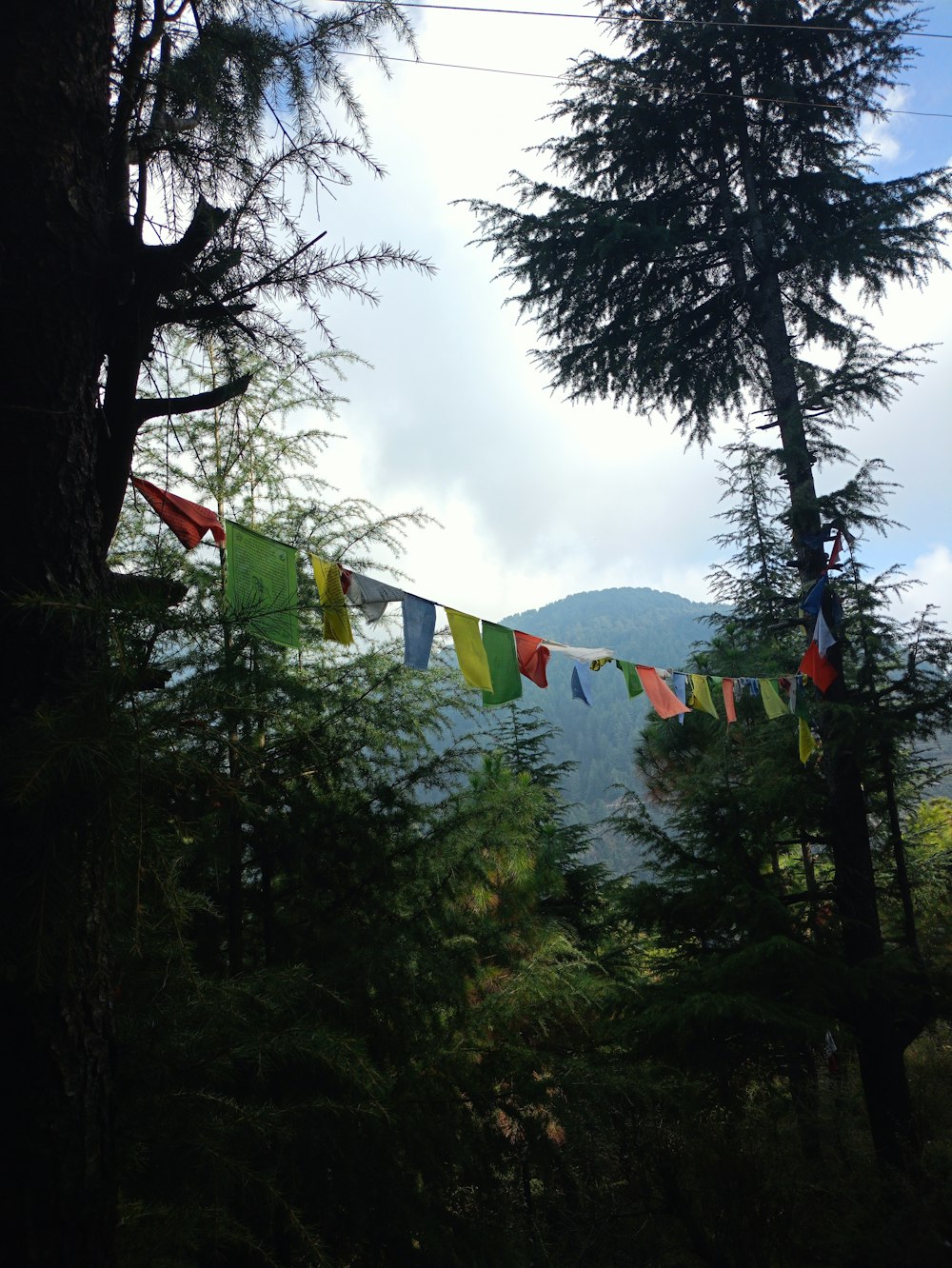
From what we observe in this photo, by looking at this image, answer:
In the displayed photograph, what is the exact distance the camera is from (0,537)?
2.26 m

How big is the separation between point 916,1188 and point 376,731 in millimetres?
5361

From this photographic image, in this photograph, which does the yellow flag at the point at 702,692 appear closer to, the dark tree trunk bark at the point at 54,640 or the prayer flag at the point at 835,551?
the prayer flag at the point at 835,551

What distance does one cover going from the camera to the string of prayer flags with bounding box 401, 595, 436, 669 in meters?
4.73

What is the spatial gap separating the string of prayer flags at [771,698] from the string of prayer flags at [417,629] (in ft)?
13.6

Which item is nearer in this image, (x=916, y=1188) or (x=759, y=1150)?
(x=916, y=1188)

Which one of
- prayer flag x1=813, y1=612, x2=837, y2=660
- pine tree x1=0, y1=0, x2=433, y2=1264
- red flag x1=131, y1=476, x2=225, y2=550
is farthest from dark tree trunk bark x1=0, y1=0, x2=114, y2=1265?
prayer flag x1=813, y1=612, x2=837, y2=660

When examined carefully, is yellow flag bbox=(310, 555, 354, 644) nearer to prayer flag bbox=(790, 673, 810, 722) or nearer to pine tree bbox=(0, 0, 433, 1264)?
pine tree bbox=(0, 0, 433, 1264)

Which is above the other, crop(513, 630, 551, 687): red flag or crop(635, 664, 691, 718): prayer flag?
crop(513, 630, 551, 687): red flag

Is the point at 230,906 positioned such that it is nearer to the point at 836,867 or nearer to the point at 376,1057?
the point at 376,1057

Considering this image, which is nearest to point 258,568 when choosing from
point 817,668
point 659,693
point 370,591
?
point 370,591

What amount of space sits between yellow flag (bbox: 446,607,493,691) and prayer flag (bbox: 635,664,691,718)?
2.07 metres

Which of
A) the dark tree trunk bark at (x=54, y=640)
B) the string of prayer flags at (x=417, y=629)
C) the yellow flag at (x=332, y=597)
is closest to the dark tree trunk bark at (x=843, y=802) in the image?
the string of prayer flags at (x=417, y=629)

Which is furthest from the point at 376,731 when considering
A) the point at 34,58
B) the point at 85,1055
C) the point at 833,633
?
the point at 833,633

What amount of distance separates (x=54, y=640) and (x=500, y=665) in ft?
11.0
